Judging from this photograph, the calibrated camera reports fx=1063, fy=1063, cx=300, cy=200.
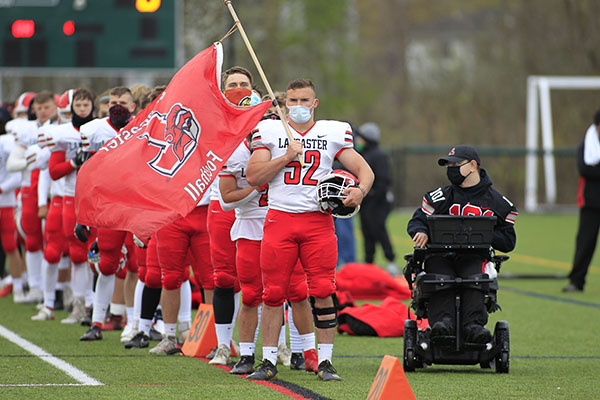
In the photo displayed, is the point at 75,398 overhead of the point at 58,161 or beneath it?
beneath

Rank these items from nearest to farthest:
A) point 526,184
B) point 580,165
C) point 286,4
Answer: point 580,165
point 526,184
point 286,4

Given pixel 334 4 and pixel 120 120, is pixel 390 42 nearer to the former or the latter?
pixel 334 4

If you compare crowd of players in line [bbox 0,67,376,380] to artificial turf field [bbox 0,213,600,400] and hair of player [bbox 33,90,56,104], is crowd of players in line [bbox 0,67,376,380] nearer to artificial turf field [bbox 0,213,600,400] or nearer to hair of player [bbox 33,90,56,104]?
hair of player [bbox 33,90,56,104]

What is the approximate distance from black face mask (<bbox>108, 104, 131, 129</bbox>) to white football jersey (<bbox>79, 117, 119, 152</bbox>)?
0.07 meters

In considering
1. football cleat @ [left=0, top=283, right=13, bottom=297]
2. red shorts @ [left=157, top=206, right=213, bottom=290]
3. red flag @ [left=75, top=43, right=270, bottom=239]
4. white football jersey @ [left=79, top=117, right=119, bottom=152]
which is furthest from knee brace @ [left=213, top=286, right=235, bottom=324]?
football cleat @ [left=0, top=283, right=13, bottom=297]

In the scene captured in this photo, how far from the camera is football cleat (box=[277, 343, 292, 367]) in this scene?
8.26m

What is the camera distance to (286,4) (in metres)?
43.6

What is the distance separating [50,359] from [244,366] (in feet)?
5.40

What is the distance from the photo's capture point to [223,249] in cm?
805

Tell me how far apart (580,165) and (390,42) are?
127 ft

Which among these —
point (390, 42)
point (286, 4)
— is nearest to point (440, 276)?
point (286, 4)

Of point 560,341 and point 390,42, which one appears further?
point 390,42

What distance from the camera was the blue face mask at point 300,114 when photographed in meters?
7.33

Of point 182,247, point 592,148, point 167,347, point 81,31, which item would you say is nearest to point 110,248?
point 182,247
